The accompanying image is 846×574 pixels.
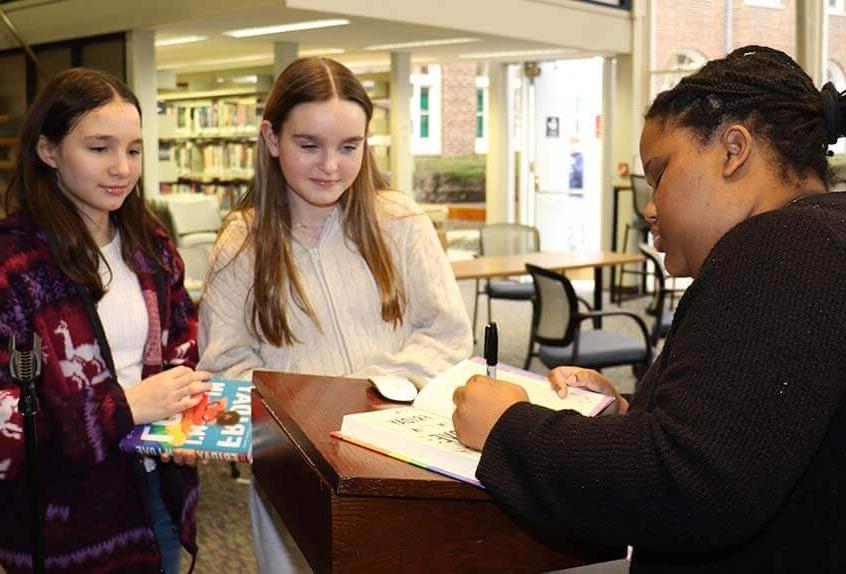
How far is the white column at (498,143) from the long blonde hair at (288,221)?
12203 millimetres

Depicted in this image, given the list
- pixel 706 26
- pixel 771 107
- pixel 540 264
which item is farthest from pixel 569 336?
pixel 706 26

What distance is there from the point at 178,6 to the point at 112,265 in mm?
A: 7777

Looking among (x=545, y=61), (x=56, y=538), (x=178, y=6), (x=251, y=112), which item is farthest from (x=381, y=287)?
(x=545, y=61)

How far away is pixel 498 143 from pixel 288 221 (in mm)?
12312

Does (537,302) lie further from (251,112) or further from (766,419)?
(251,112)

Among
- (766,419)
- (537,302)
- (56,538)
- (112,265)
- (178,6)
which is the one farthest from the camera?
(178,6)

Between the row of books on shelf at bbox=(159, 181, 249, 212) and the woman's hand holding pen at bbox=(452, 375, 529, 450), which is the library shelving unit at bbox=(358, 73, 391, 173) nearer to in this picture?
the row of books on shelf at bbox=(159, 181, 249, 212)

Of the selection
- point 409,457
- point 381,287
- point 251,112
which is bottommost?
point 409,457

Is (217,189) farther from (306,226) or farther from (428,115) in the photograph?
(428,115)

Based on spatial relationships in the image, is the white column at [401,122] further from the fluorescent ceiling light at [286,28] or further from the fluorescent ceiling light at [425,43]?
the fluorescent ceiling light at [286,28]

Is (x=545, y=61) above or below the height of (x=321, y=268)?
above

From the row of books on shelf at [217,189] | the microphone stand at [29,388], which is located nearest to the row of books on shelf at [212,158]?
the row of books on shelf at [217,189]

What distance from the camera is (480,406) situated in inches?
49.6

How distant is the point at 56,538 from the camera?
2.04 metres
